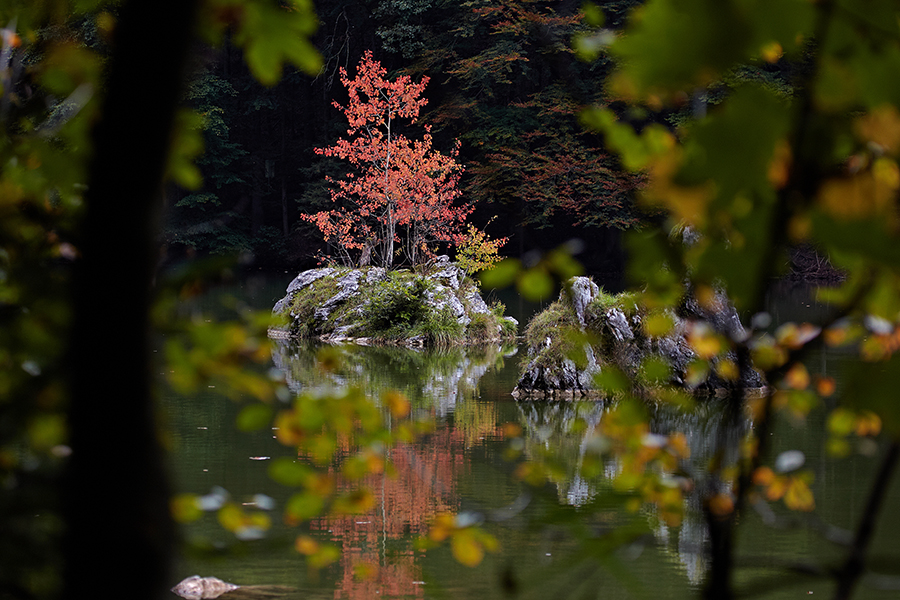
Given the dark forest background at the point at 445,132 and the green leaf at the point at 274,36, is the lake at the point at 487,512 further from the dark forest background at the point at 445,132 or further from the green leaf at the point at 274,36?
the dark forest background at the point at 445,132

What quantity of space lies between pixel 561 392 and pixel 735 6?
28.4ft

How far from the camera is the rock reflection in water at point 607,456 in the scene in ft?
15.4

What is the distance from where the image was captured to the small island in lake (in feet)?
47.1

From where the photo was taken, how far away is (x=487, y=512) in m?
4.13

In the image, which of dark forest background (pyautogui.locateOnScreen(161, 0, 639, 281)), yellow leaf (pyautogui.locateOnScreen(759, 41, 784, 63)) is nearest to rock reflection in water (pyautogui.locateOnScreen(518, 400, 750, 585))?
yellow leaf (pyautogui.locateOnScreen(759, 41, 784, 63))

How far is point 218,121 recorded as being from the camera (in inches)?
1035

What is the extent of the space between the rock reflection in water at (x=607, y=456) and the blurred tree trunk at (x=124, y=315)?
3.13 meters

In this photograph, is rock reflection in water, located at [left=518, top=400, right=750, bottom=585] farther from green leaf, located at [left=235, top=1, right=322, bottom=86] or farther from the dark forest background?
the dark forest background

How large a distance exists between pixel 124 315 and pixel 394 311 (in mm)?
13940

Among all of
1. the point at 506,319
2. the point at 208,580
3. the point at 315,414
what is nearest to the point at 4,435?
the point at 315,414

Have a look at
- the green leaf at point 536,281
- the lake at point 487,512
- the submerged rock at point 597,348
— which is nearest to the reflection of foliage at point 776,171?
the lake at point 487,512

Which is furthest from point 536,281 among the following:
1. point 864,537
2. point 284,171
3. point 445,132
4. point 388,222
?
point 284,171

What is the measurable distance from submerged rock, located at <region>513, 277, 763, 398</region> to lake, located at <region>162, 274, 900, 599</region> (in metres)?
0.38

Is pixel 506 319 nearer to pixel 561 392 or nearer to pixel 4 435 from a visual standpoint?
pixel 561 392
